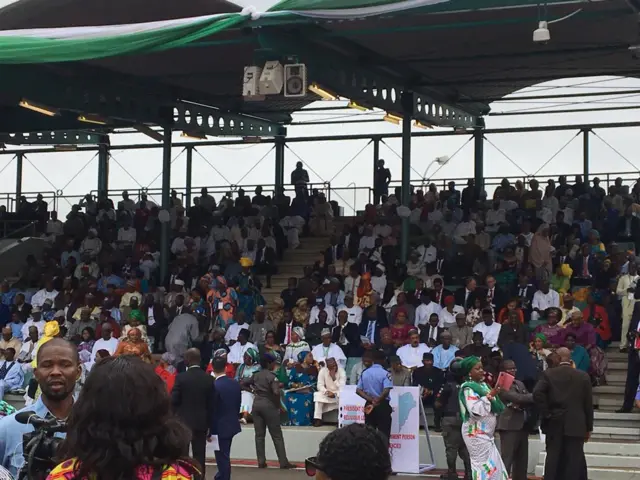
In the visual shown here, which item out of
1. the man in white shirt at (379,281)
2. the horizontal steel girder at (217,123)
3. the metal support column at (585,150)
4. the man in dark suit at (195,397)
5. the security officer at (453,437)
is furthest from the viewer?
the metal support column at (585,150)

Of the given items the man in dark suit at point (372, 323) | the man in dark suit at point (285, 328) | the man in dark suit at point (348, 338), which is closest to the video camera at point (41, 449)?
Result: the man in dark suit at point (348, 338)

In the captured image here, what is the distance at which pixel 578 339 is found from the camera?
17.7 m

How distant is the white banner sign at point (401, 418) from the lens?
15.5 metres

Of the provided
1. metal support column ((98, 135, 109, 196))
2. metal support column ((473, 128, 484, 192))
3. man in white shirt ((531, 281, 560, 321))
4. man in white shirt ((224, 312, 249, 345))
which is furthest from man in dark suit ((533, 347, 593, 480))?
metal support column ((98, 135, 109, 196))

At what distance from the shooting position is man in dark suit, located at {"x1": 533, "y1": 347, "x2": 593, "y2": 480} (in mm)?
12688

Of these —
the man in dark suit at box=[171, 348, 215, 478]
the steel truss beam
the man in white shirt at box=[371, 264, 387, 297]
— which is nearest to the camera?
the man in dark suit at box=[171, 348, 215, 478]

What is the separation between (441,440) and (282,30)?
6749 mm

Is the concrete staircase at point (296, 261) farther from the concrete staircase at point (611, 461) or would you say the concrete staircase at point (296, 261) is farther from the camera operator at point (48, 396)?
the camera operator at point (48, 396)

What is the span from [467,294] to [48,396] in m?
16.1

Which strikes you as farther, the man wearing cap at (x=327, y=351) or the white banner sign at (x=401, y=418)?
the man wearing cap at (x=327, y=351)

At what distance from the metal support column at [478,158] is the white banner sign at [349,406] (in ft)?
50.4

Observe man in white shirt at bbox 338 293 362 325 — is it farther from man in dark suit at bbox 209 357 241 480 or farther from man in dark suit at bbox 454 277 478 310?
man in dark suit at bbox 209 357 241 480

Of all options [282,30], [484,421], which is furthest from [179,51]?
[484,421]

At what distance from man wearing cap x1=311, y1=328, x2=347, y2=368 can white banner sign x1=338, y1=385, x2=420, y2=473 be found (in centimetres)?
258
